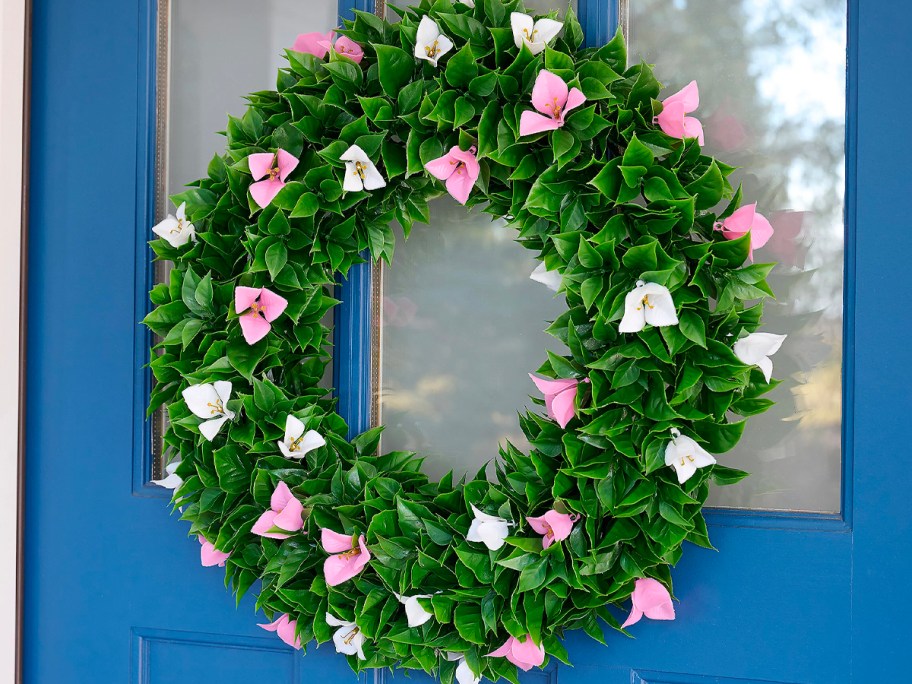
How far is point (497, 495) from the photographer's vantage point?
31.5 inches

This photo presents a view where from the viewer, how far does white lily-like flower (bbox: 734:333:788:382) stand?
0.74 m

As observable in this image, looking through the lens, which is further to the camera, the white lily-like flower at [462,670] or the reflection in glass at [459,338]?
the reflection in glass at [459,338]

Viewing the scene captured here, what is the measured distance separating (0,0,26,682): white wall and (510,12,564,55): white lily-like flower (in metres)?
0.72

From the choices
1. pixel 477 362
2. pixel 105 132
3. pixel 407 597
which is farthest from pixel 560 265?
pixel 105 132

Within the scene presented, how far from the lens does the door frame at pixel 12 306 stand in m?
1.01

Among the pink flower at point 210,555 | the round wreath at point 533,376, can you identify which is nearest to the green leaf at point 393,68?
the round wreath at point 533,376

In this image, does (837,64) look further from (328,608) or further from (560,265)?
(328,608)

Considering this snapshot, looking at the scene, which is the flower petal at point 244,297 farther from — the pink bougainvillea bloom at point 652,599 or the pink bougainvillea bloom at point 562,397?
the pink bougainvillea bloom at point 652,599

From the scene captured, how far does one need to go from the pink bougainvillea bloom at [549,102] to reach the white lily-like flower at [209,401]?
46 centimetres

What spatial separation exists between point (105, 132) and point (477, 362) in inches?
24.4

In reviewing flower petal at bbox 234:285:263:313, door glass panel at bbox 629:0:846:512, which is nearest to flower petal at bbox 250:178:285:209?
flower petal at bbox 234:285:263:313

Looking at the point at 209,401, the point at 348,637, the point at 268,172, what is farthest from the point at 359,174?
the point at 348,637

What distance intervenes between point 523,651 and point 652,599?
0.15 m

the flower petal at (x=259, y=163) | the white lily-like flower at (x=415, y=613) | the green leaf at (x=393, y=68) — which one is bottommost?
the white lily-like flower at (x=415, y=613)
